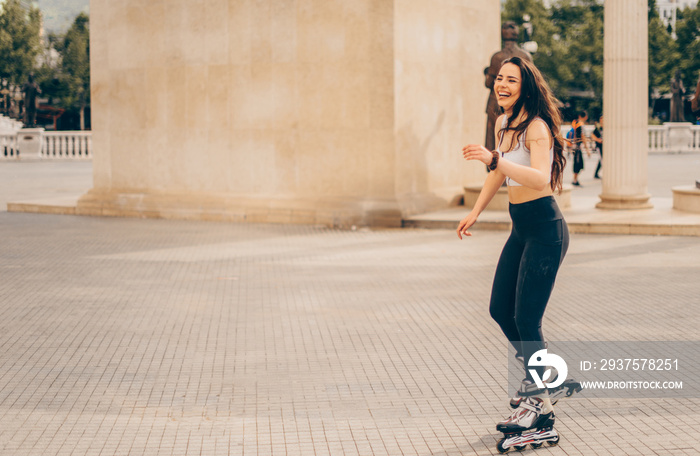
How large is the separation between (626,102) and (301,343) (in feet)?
35.5

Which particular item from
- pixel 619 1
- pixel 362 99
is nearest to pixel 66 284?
pixel 362 99

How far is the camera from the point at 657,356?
6902mm

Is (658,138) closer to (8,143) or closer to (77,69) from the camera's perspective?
(8,143)

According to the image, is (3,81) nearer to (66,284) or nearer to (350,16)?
(350,16)

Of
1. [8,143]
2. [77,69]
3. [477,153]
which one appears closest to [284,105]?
[477,153]

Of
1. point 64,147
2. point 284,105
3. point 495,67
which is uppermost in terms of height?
point 495,67

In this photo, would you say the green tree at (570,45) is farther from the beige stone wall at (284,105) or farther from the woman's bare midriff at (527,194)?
the woman's bare midriff at (527,194)

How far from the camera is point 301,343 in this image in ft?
24.8

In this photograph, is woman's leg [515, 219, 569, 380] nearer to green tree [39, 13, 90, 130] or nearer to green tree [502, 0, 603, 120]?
green tree [502, 0, 603, 120]

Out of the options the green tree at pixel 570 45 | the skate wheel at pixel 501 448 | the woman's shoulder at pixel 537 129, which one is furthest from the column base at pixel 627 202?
the green tree at pixel 570 45

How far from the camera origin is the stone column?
54.1 ft

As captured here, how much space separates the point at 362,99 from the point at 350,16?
1.45 meters

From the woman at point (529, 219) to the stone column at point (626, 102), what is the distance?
12.0 metres

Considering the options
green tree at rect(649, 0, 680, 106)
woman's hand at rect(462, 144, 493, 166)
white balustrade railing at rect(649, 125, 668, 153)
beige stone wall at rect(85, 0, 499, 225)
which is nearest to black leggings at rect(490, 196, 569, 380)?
woman's hand at rect(462, 144, 493, 166)
